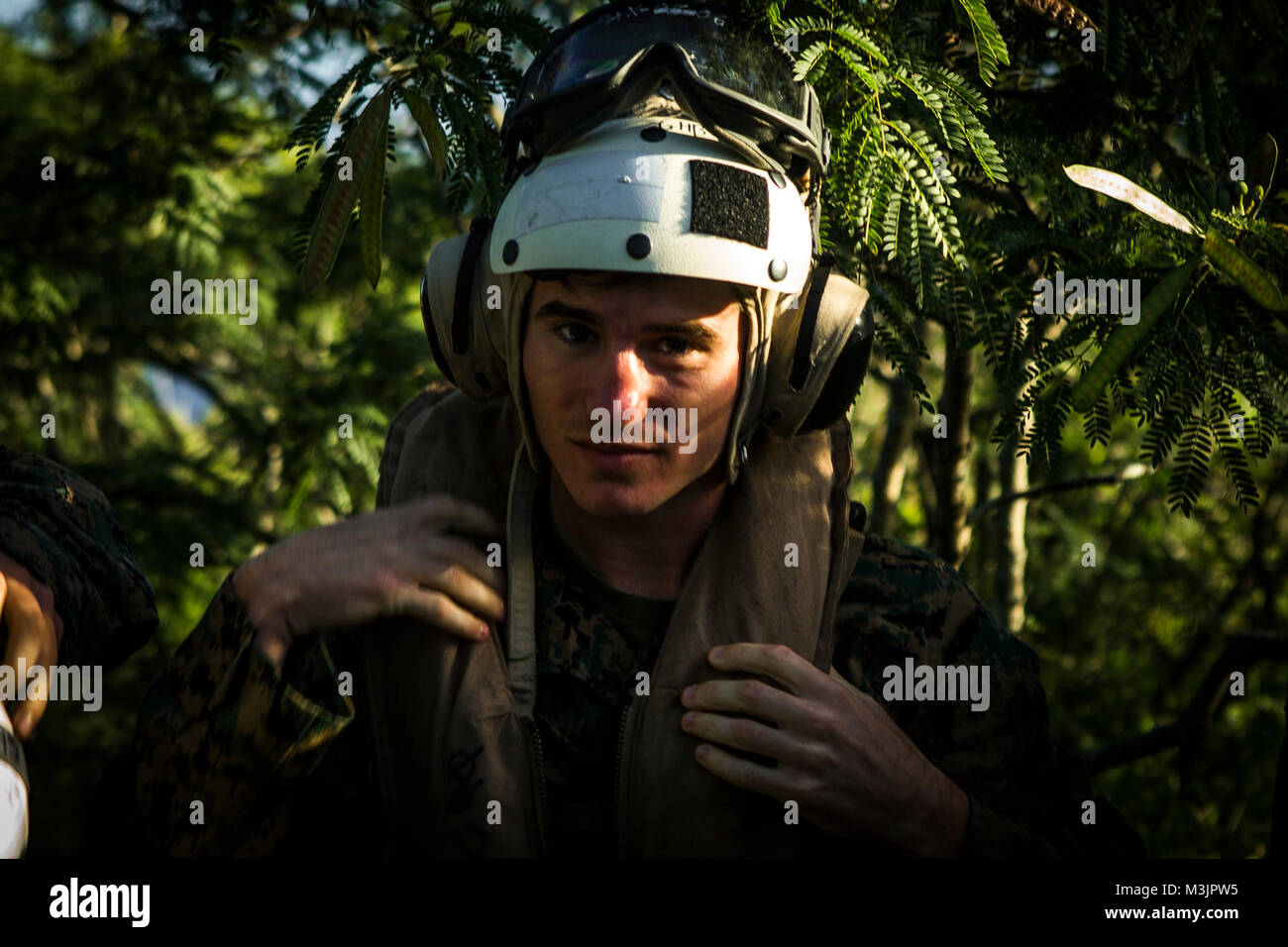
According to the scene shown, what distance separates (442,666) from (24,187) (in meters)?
4.09

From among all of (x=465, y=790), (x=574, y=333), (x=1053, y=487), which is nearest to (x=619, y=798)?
(x=465, y=790)

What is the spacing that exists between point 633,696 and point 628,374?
1.99ft

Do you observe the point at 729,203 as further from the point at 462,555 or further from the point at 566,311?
the point at 462,555

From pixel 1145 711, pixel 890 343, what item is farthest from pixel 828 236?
pixel 1145 711

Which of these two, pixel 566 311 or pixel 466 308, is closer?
pixel 566 311

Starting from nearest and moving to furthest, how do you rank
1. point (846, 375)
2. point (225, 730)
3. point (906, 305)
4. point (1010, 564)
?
point (225, 730), point (846, 375), point (906, 305), point (1010, 564)

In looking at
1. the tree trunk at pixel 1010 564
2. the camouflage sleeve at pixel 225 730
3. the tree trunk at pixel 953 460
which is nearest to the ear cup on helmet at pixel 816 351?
the camouflage sleeve at pixel 225 730

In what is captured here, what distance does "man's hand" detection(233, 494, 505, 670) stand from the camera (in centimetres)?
195

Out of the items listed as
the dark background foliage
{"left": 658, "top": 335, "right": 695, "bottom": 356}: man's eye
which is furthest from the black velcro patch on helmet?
the dark background foliage

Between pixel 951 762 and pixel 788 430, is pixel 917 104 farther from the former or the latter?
pixel 951 762

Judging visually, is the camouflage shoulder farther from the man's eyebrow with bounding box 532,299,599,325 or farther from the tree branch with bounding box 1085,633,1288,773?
the tree branch with bounding box 1085,633,1288,773

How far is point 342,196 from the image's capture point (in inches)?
98.5

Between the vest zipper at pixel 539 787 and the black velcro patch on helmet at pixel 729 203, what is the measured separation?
970 millimetres
